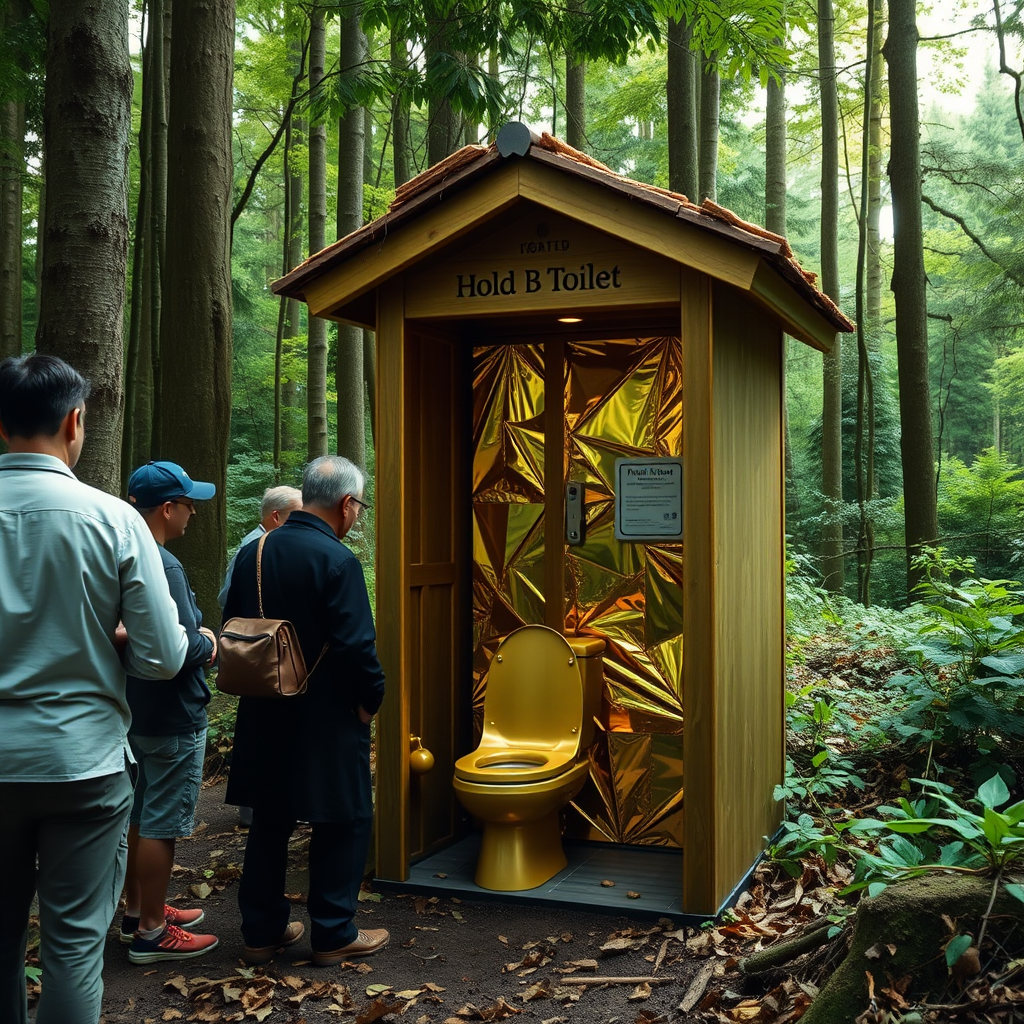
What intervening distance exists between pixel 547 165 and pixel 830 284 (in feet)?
38.1

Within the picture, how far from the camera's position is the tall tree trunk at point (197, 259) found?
6.71 m

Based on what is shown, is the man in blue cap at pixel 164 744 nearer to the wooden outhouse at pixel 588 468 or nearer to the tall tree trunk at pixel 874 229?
the wooden outhouse at pixel 588 468

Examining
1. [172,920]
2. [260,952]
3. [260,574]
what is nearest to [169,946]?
[172,920]

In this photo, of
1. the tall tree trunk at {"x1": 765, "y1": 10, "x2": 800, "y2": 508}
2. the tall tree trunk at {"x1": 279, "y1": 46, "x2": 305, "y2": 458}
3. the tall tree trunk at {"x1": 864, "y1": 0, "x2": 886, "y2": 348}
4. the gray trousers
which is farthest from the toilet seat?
the tall tree trunk at {"x1": 864, "y1": 0, "x2": 886, "y2": 348}

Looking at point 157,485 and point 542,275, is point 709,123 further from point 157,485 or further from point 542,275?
point 157,485

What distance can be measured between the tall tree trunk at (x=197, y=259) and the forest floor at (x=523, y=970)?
2743mm

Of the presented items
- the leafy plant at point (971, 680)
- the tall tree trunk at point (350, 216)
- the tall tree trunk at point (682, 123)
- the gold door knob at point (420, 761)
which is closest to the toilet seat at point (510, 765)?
the gold door knob at point (420, 761)

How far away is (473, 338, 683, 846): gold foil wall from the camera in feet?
18.9

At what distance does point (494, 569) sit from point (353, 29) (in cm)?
688

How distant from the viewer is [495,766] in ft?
17.3

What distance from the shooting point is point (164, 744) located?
4.08 metres

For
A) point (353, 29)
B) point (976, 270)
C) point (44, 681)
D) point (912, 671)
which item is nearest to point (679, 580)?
point (912, 671)

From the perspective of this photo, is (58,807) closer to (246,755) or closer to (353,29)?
(246,755)

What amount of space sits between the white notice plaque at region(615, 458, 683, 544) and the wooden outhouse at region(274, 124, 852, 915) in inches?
0.7
